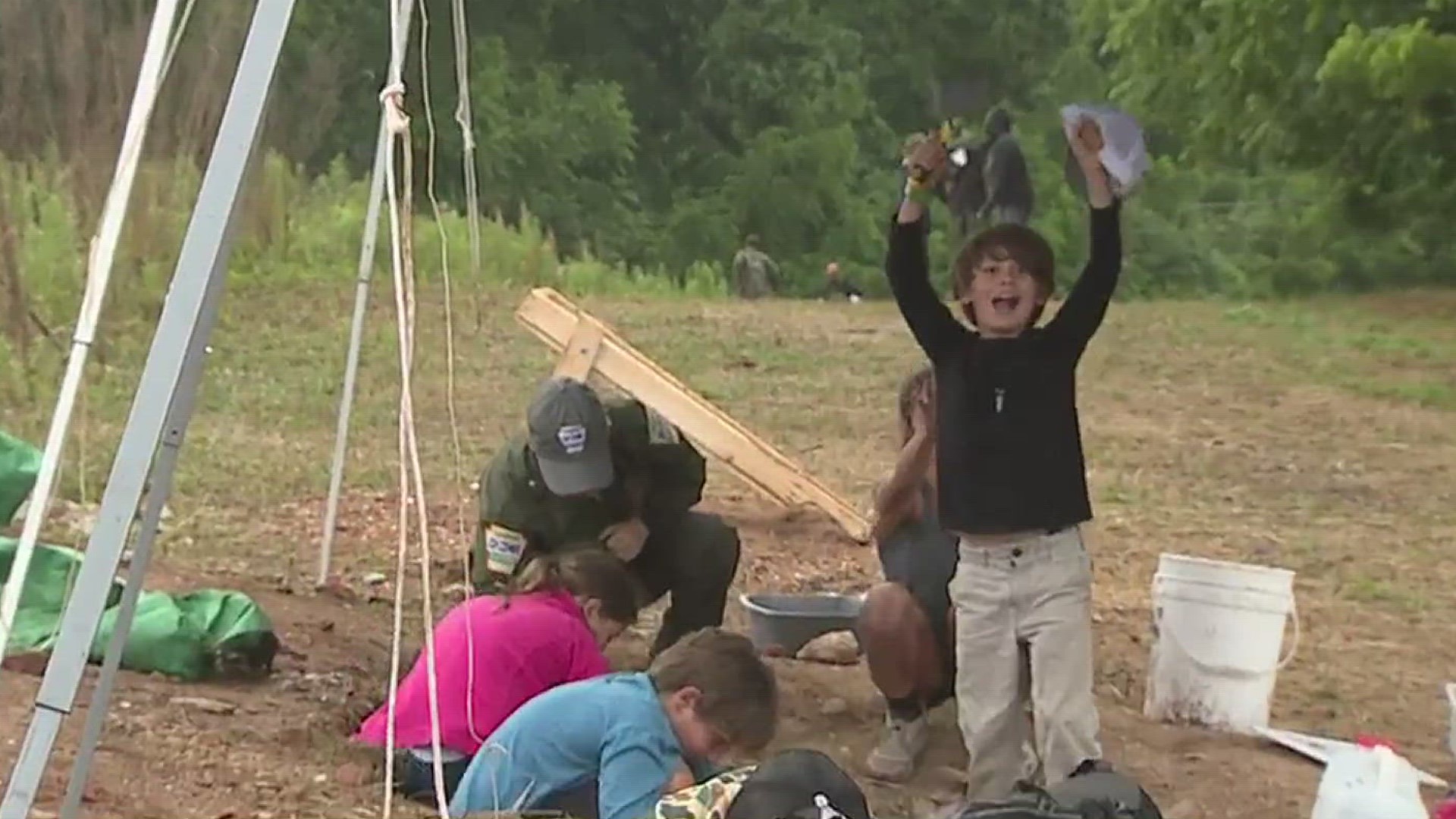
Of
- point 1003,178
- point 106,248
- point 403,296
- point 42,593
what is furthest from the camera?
point 1003,178

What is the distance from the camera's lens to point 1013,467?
372 cm

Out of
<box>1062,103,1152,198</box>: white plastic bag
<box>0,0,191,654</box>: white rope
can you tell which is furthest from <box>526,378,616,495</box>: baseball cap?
<box>0,0,191,654</box>: white rope

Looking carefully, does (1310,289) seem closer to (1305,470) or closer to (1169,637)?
(1305,470)

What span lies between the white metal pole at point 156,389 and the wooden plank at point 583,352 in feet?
11.5

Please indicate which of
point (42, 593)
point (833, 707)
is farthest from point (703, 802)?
point (42, 593)

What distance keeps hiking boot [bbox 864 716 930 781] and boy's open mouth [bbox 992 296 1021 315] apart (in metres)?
0.91

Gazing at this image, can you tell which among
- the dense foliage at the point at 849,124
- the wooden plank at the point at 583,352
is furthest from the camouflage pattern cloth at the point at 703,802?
the dense foliage at the point at 849,124

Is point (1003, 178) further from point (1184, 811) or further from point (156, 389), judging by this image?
point (156, 389)

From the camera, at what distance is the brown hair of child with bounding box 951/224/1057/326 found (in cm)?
375

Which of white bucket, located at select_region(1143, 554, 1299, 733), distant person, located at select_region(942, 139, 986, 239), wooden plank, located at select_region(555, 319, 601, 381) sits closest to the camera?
white bucket, located at select_region(1143, 554, 1299, 733)

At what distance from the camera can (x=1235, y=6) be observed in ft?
39.6

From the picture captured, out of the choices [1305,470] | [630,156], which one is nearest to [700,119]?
[630,156]

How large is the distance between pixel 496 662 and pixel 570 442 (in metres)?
0.63

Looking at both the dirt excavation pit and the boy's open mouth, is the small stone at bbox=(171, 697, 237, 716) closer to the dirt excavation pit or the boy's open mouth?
the dirt excavation pit
